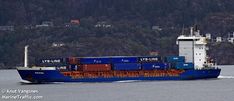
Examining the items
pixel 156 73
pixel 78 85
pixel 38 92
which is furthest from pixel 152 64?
pixel 38 92

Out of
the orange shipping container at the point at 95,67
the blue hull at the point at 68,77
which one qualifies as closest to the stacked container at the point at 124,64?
the orange shipping container at the point at 95,67

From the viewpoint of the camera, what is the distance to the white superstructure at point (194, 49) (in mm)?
150125

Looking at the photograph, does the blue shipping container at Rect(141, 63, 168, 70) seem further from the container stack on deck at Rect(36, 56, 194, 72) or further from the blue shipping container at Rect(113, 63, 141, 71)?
the blue shipping container at Rect(113, 63, 141, 71)

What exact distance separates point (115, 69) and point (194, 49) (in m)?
13.4

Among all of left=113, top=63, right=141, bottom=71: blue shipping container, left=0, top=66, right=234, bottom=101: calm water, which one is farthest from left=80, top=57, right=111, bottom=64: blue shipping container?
left=0, top=66, right=234, bottom=101: calm water

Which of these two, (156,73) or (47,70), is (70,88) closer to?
(47,70)

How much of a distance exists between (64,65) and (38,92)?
12.8m

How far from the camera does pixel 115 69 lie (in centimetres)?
14525

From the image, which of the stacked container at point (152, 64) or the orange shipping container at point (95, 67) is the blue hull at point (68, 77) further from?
the stacked container at point (152, 64)

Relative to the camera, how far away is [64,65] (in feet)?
474

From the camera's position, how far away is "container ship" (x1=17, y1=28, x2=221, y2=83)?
14312 centimetres

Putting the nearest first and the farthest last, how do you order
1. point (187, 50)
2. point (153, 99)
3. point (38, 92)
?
point (153, 99) < point (38, 92) < point (187, 50)

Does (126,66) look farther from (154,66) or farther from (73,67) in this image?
(73,67)

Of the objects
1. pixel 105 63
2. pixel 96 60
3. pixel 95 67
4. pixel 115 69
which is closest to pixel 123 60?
pixel 115 69
